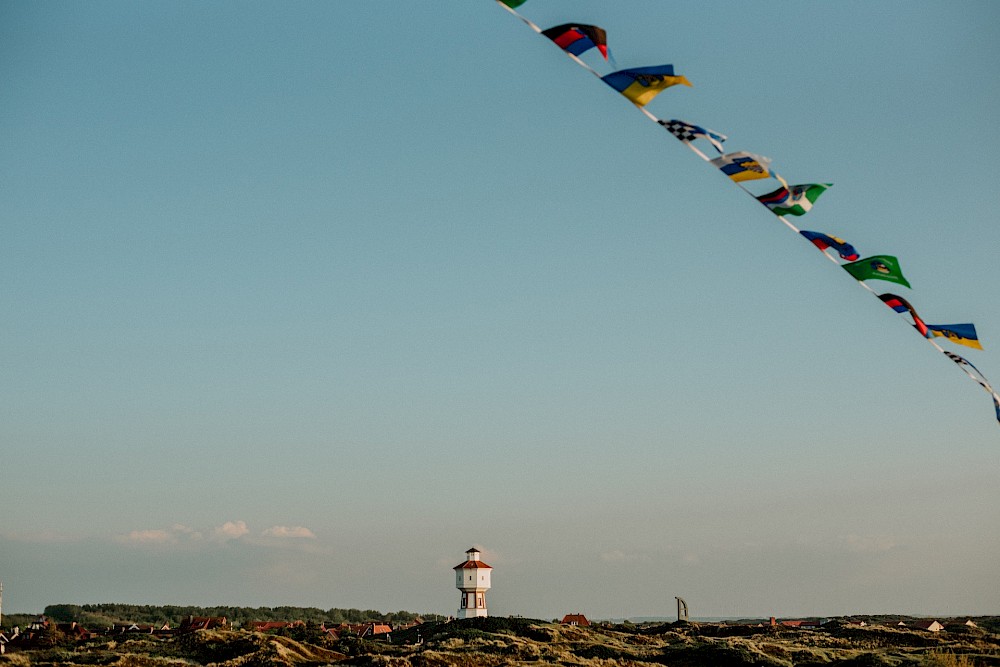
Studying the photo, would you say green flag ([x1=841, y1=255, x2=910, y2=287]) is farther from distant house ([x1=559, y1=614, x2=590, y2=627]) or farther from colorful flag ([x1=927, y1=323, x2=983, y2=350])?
distant house ([x1=559, y1=614, x2=590, y2=627])

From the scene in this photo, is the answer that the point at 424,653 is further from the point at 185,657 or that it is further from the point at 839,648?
the point at 839,648

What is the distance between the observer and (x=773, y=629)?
6297 cm

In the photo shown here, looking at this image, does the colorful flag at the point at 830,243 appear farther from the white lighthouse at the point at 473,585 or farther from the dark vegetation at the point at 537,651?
the white lighthouse at the point at 473,585

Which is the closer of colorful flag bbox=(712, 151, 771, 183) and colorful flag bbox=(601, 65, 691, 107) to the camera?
colorful flag bbox=(601, 65, 691, 107)

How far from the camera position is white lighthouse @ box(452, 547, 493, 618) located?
7838cm

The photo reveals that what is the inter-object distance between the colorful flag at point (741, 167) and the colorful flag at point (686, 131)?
0.34 m

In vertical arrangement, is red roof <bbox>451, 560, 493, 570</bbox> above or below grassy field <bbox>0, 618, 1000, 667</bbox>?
above

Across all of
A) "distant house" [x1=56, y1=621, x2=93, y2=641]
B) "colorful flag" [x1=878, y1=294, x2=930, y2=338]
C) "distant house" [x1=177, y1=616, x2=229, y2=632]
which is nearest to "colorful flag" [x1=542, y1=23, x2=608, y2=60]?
"colorful flag" [x1=878, y1=294, x2=930, y2=338]

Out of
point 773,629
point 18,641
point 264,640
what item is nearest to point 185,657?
point 264,640

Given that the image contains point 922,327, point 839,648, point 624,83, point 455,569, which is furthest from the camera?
point 455,569

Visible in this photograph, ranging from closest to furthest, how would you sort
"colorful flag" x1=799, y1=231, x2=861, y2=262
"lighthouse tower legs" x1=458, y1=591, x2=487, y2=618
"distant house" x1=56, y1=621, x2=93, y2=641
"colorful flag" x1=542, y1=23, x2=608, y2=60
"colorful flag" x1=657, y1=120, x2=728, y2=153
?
"colorful flag" x1=542, y1=23, x2=608, y2=60, "colorful flag" x1=657, y1=120, x2=728, y2=153, "colorful flag" x1=799, y1=231, x2=861, y2=262, "distant house" x1=56, y1=621, x2=93, y2=641, "lighthouse tower legs" x1=458, y1=591, x2=487, y2=618

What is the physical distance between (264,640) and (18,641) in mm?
13923

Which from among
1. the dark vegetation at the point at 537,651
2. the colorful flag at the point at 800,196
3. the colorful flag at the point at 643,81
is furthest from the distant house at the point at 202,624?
the colorful flag at the point at 643,81

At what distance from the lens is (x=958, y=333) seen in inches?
802
